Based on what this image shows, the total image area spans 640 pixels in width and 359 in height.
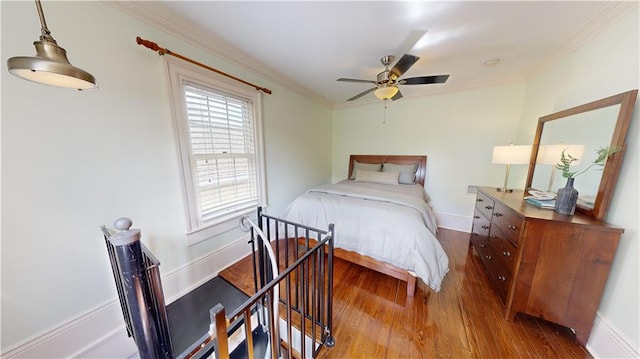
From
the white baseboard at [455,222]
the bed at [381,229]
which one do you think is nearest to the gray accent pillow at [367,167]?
the bed at [381,229]

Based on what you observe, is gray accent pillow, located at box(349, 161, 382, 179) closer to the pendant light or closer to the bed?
the bed

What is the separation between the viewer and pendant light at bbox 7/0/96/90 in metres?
0.65

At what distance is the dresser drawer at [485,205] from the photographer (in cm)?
199

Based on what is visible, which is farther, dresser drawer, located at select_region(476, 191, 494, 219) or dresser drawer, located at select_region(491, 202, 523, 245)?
dresser drawer, located at select_region(476, 191, 494, 219)

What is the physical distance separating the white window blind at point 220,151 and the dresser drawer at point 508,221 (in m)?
2.54

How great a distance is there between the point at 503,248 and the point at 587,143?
104cm

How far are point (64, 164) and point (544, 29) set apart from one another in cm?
366

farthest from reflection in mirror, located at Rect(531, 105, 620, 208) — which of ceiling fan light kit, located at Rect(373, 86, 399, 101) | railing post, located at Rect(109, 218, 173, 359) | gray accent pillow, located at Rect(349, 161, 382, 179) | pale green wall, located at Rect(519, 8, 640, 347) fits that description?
railing post, located at Rect(109, 218, 173, 359)

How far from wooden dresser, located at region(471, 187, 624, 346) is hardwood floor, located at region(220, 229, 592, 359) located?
140 mm

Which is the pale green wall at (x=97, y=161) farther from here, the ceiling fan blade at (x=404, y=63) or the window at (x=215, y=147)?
the ceiling fan blade at (x=404, y=63)

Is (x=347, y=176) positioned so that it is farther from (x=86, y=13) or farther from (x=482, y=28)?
(x=86, y=13)

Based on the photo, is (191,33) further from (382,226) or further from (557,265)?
(557,265)

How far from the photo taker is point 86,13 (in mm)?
1202

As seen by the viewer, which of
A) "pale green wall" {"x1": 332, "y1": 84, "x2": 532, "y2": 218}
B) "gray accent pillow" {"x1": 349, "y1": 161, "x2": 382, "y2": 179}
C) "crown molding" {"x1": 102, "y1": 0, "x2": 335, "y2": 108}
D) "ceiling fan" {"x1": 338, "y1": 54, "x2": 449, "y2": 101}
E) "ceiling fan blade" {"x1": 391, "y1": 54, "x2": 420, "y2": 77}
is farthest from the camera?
"gray accent pillow" {"x1": 349, "y1": 161, "x2": 382, "y2": 179}
